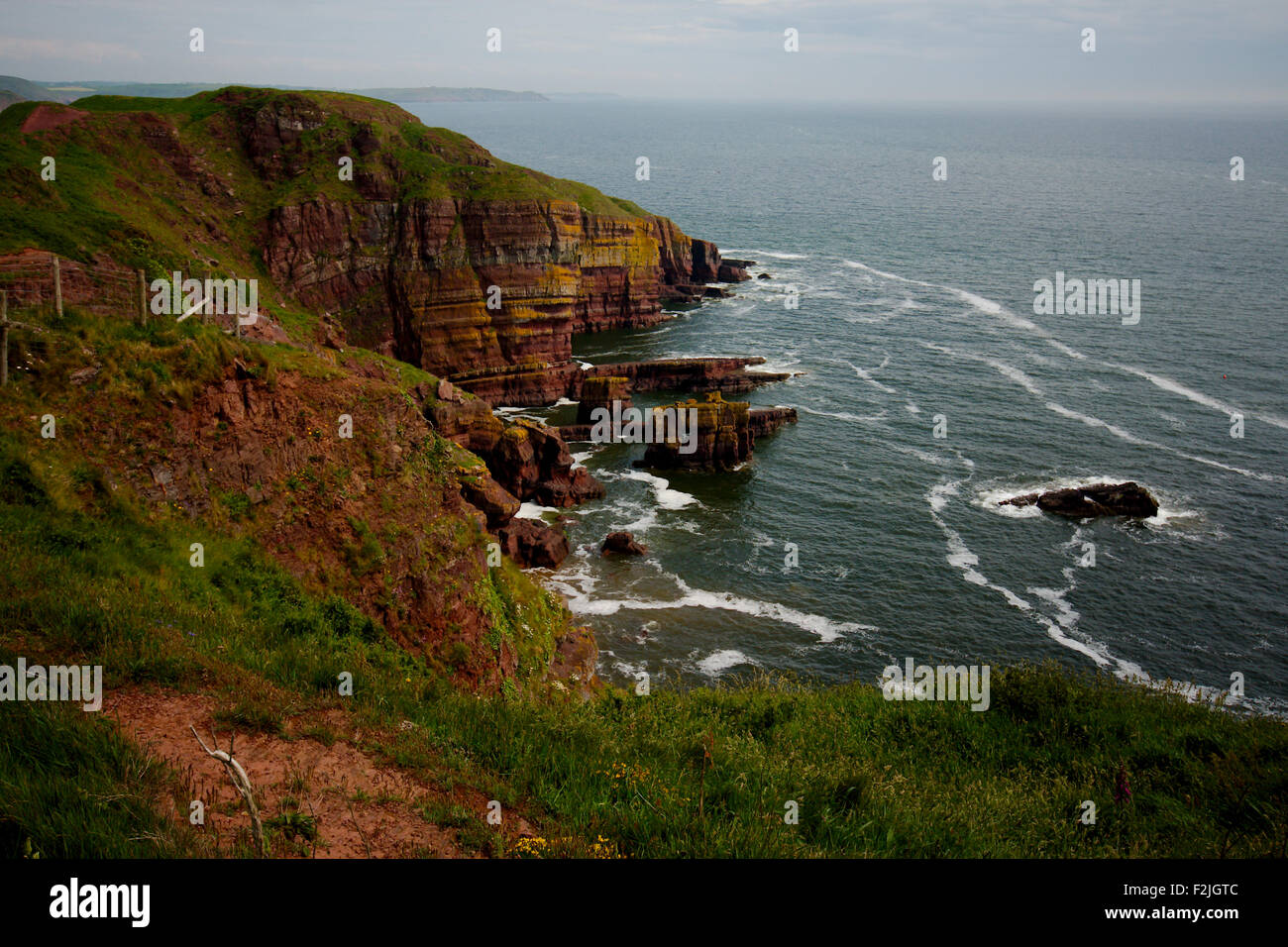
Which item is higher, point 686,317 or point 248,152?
point 248,152

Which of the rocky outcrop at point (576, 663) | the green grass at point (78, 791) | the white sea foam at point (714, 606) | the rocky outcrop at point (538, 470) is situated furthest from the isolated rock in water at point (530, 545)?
the green grass at point (78, 791)

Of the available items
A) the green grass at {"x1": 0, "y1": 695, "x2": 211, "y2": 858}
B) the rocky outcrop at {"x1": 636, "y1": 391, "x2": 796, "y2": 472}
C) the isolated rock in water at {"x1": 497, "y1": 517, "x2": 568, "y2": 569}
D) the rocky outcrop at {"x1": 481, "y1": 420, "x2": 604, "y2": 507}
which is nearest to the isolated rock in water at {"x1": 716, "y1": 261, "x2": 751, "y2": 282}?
the rocky outcrop at {"x1": 636, "y1": 391, "x2": 796, "y2": 472}

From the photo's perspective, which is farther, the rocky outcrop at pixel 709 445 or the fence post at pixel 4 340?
the rocky outcrop at pixel 709 445

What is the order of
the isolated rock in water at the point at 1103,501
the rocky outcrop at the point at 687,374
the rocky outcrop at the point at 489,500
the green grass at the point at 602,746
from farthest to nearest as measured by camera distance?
1. the rocky outcrop at the point at 687,374
2. the isolated rock in water at the point at 1103,501
3. the rocky outcrop at the point at 489,500
4. the green grass at the point at 602,746

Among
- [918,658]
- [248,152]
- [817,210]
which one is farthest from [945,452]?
[817,210]

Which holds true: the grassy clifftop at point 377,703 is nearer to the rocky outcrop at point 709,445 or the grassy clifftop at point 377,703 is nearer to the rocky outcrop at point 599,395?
the rocky outcrop at point 709,445

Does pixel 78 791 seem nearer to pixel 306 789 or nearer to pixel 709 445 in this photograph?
pixel 306 789

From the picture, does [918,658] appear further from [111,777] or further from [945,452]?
[111,777]
